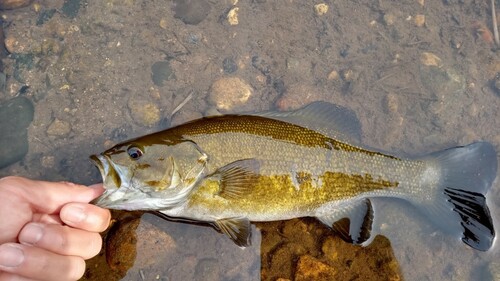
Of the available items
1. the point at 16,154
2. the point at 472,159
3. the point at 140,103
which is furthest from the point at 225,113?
the point at 472,159

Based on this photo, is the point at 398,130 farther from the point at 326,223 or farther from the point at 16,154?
the point at 16,154

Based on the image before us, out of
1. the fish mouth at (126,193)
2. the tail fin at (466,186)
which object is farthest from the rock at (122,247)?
the tail fin at (466,186)

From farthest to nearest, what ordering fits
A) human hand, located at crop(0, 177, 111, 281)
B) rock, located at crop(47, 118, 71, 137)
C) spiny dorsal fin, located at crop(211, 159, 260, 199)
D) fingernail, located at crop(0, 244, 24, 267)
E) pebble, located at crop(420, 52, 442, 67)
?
1. pebble, located at crop(420, 52, 442, 67)
2. rock, located at crop(47, 118, 71, 137)
3. spiny dorsal fin, located at crop(211, 159, 260, 199)
4. human hand, located at crop(0, 177, 111, 281)
5. fingernail, located at crop(0, 244, 24, 267)

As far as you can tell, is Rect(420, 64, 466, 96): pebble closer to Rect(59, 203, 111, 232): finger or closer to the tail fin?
the tail fin

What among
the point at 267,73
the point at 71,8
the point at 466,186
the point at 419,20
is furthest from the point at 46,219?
the point at 419,20

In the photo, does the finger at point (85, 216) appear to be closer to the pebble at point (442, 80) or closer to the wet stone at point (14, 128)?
the wet stone at point (14, 128)

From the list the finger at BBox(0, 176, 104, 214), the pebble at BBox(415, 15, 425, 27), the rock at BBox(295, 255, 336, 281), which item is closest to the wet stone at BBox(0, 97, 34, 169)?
the finger at BBox(0, 176, 104, 214)
